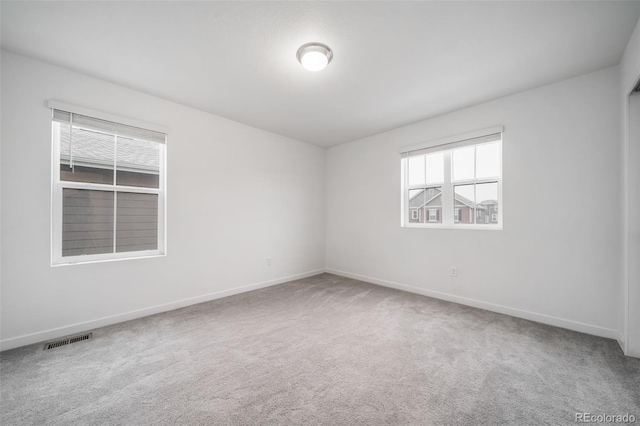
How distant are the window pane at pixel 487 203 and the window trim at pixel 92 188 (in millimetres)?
4162

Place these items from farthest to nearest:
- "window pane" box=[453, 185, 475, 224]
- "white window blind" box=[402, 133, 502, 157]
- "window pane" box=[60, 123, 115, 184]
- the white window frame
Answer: the white window frame < "window pane" box=[453, 185, 475, 224] < "white window blind" box=[402, 133, 502, 157] < "window pane" box=[60, 123, 115, 184]

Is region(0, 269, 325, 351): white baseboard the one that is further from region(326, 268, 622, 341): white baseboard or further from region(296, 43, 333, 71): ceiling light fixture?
region(296, 43, 333, 71): ceiling light fixture

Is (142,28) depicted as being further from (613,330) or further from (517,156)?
(613,330)

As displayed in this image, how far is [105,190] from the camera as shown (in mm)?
2799

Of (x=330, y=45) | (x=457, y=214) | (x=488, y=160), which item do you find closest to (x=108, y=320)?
(x=330, y=45)

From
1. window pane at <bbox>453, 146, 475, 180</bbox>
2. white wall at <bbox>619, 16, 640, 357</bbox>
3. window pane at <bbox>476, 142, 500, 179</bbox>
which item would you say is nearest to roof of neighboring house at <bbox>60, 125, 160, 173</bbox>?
window pane at <bbox>453, 146, 475, 180</bbox>

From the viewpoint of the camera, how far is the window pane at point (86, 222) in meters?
2.57

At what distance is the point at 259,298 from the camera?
362 cm

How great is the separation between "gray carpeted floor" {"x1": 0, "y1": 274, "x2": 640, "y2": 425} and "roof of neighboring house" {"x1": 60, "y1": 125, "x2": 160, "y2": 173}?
182 centimetres

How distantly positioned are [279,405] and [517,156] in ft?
11.6

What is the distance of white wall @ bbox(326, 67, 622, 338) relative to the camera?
2.47 m

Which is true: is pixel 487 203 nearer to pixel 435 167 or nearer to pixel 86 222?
pixel 435 167

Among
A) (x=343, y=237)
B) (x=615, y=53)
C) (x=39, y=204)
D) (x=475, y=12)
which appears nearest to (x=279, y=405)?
(x=39, y=204)

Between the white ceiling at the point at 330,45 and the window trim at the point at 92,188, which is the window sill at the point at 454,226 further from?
the window trim at the point at 92,188
